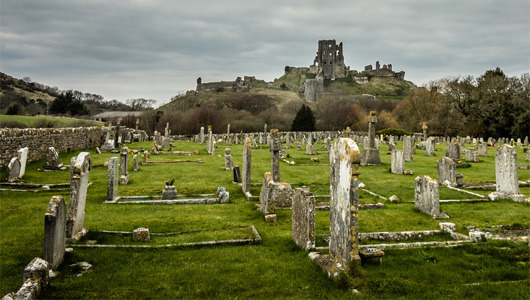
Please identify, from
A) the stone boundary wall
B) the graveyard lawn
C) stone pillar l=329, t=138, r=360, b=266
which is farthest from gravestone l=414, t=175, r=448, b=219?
the stone boundary wall

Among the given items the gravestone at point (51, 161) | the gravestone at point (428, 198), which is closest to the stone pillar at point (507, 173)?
the gravestone at point (428, 198)

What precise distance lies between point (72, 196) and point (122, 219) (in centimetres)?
193

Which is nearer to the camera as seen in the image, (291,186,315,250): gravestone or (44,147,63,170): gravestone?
(291,186,315,250): gravestone

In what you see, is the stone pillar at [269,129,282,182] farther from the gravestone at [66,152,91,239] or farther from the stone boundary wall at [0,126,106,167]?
the stone boundary wall at [0,126,106,167]

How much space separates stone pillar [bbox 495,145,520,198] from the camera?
1162 cm

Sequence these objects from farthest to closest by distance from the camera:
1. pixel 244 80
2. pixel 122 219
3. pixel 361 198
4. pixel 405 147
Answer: pixel 244 80 < pixel 405 147 < pixel 361 198 < pixel 122 219

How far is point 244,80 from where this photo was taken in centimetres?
13438

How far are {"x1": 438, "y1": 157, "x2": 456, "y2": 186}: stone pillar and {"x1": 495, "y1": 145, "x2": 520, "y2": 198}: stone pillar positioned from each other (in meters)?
2.17

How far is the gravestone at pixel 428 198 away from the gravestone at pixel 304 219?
14.8 feet

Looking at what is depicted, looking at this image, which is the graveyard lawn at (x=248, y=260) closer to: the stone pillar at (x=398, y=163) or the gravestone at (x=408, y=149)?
the stone pillar at (x=398, y=163)

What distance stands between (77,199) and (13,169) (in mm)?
8950

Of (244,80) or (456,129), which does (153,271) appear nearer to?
(456,129)

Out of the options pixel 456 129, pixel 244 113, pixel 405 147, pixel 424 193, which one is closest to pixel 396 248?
pixel 424 193

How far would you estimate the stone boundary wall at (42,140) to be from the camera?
16328mm
